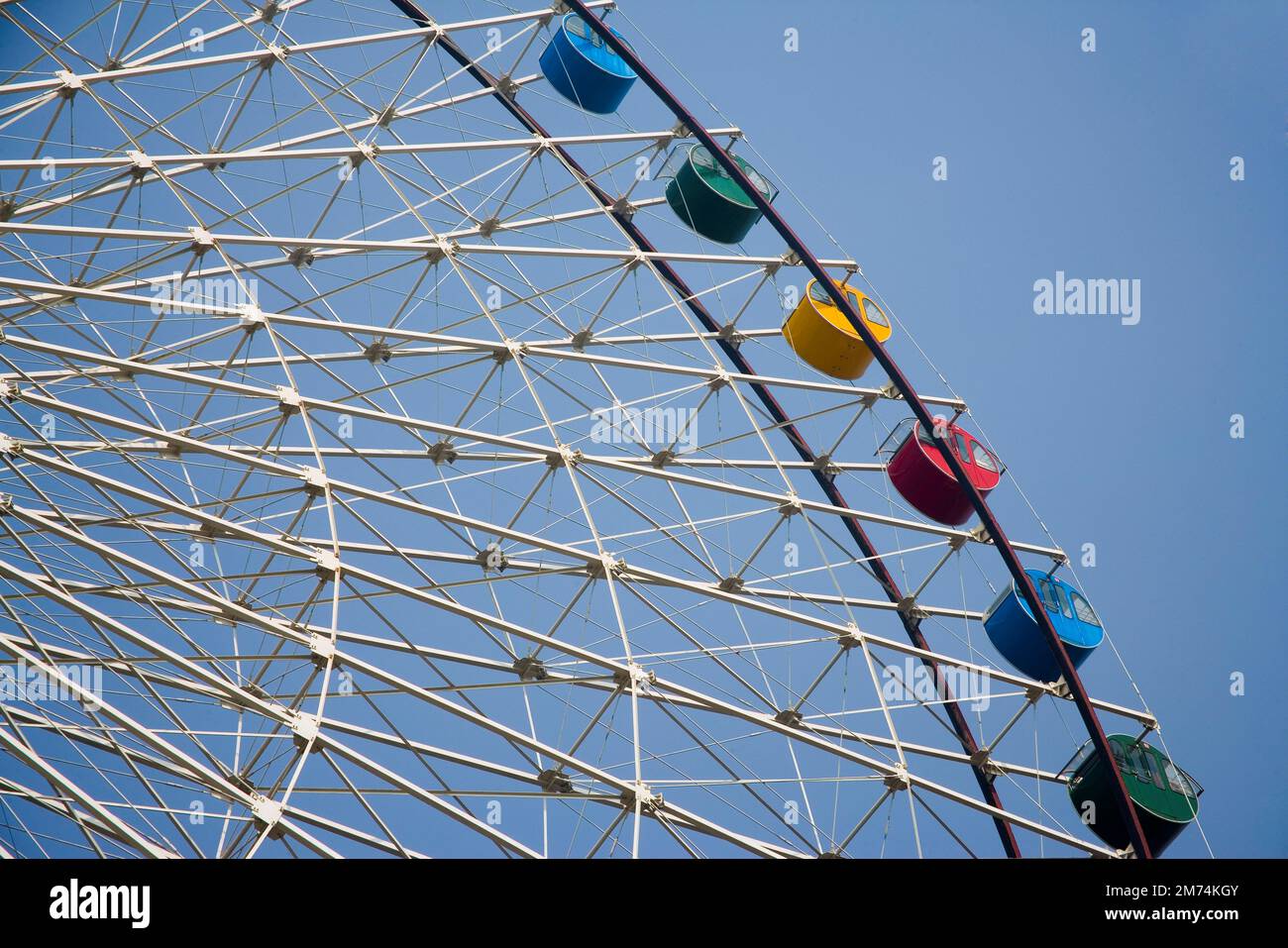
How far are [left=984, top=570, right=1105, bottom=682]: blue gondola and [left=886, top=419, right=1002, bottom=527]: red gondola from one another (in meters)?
1.84

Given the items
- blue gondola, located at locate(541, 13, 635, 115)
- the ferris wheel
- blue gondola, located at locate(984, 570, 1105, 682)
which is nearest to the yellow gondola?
the ferris wheel

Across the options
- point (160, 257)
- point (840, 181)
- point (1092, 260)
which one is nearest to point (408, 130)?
point (160, 257)

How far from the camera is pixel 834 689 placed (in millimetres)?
46656

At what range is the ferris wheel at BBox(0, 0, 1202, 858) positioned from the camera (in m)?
21.8

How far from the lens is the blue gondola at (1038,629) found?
84.6 feet

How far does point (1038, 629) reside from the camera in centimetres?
2564

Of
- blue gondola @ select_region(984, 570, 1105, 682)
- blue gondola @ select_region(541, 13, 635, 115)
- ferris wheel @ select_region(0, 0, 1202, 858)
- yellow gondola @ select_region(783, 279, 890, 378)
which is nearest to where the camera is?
ferris wheel @ select_region(0, 0, 1202, 858)

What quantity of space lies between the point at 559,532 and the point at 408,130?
14.4m

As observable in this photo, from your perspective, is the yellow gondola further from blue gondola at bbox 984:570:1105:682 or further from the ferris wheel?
blue gondola at bbox 984:570:1105:682

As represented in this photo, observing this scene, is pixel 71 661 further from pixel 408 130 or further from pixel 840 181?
pixel 840 181

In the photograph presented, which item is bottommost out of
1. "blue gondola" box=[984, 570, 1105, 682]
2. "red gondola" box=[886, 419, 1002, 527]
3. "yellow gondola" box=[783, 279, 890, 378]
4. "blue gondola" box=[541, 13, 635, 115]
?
"blue gondola" box=[984, 570, 1105, 682]

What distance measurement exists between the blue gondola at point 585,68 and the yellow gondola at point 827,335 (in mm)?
5552

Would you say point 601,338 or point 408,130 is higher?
→ point 408,130

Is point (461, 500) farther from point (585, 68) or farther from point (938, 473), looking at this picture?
point (938, 473)
